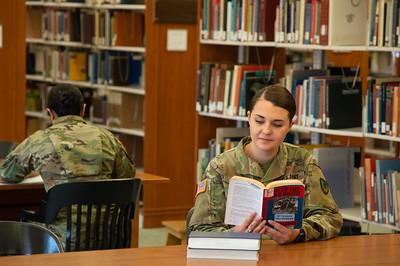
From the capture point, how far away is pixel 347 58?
31.5 feet

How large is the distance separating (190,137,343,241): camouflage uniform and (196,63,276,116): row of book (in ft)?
8.07

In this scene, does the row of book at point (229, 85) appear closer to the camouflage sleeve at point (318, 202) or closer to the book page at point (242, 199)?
the camouflage sleeve at point (318, 202)

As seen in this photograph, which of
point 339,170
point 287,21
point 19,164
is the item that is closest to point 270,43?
point 287,21

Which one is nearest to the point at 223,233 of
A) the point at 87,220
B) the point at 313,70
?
the point at 87,220

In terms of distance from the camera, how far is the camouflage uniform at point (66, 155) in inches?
172

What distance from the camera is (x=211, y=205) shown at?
3385 millimetres

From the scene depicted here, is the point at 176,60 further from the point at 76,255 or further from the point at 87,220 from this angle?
the point at 76,255

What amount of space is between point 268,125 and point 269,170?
0.56 feet

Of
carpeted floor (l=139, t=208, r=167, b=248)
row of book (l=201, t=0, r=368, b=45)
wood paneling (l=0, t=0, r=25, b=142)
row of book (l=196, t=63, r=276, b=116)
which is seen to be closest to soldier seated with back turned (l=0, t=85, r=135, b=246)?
row of book (l=201, t=0, r=368, b=45)

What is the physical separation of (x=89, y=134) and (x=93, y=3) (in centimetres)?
437

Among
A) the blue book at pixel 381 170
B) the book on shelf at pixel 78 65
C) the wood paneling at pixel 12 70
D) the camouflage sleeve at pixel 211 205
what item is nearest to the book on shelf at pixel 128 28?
the book on shelf at pixel 78 65

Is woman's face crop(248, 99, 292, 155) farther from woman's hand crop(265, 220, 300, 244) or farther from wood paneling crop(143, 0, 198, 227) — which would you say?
wood paneling crop(143, 0, 198, 227)

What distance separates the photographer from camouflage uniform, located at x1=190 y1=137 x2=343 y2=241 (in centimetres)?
338

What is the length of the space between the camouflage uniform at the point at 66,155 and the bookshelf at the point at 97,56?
3317 millimetres
